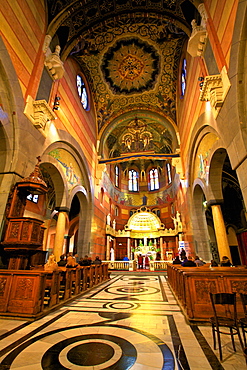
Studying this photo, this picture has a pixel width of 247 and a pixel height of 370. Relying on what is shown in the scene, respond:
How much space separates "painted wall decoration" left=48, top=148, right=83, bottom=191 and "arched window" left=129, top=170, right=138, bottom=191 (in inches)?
519

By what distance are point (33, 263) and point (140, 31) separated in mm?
13612

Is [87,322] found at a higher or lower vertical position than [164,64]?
lower

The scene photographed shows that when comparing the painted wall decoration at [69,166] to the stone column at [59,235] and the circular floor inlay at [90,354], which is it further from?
the circular floor inlay at [90,354]

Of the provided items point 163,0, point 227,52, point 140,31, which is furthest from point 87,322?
point 140,31

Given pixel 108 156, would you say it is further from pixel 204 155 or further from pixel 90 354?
pixel 90 354

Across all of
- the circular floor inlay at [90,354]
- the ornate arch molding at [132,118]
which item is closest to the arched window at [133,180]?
the ornate arch molding at [132,118]

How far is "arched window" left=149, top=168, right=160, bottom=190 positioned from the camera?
24431mm

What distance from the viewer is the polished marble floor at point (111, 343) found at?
2.17 meters

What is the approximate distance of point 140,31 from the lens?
11547 mm

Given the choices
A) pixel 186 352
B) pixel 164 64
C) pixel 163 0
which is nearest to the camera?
pixel 186 352

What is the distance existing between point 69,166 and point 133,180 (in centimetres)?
1504

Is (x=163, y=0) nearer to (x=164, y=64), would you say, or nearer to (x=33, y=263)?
(x=164, y=64)

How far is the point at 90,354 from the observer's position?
93.2 inches

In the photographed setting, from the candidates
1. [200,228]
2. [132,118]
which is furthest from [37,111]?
[132,118]
